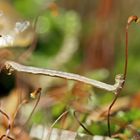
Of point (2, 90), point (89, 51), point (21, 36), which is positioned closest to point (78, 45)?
point (89, 51)

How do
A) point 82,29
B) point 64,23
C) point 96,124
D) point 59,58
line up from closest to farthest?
point 96,124 → point 59,58 → point 64,23 → point 82,29

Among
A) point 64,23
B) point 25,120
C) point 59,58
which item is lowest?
point 25,120

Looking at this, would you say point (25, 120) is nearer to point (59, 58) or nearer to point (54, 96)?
point (54, 96)

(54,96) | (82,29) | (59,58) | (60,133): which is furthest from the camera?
(82,29)

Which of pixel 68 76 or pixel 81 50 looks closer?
pixel 68 76

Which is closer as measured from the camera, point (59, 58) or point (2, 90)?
point (2, 90)

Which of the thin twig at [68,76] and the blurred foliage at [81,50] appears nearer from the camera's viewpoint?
the thin twig at [68,76]

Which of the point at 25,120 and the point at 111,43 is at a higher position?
the point at 111,43

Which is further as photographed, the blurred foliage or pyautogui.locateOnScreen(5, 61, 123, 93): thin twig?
the blurred foliage

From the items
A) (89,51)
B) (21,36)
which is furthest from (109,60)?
(21,36)
